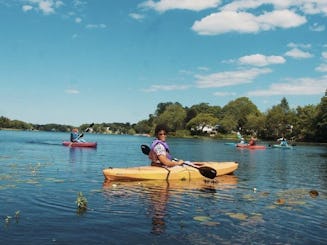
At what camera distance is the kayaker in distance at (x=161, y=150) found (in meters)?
17.7

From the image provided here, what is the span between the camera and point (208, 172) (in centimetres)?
1883

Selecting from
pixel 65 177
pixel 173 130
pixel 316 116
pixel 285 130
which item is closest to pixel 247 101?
pixel 173 130

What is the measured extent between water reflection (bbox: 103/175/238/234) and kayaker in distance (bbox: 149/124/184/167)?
0.90 m

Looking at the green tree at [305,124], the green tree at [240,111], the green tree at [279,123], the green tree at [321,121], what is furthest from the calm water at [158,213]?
the green tree at [240,111]

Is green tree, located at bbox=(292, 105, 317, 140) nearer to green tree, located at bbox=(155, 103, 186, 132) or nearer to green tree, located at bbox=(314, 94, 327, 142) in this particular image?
green tree, located at bbox=(314, 94, 327, 142)

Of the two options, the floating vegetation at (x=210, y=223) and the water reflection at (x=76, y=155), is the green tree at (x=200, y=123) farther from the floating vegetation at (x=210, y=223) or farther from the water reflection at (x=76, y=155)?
the floating vegetation at (x=210, y=223)

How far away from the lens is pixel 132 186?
55.9 feet

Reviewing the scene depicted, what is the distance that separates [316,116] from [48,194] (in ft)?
319

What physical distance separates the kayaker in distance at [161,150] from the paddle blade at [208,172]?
1.08 metres

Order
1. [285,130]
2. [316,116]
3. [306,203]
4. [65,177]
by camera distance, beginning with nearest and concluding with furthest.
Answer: [306,203] < [65,177] < [316,116] < [285,130]

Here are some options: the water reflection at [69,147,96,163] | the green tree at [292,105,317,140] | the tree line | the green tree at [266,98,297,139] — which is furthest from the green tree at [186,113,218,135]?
the water reflection at [69,147,96,163]

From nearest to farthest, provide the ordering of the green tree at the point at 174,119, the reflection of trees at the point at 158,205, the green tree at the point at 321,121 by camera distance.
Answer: the reflection of trees at the point at 158,205 < the green tree at the point at 321,121 < the green tree at the point at 174,119

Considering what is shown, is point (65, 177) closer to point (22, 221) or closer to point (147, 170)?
point (147, 170)

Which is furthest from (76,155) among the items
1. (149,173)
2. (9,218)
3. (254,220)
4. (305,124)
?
(305,124)
